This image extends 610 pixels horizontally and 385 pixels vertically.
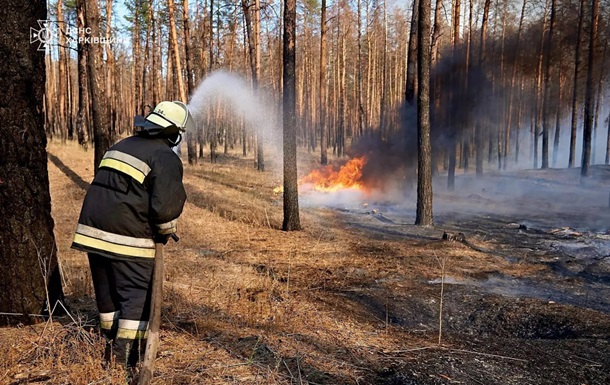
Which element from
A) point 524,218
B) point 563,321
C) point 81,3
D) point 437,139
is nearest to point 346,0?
point 437,139

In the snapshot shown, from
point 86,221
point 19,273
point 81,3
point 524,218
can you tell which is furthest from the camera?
point 81,3

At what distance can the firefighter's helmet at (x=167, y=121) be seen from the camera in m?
2.97

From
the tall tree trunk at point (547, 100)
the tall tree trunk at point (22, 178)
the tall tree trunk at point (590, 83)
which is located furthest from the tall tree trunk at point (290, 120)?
the tall tree trunk at point (547, 100)

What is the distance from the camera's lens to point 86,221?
113 inches

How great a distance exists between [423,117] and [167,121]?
9010mm

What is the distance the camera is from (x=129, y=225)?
2.87m

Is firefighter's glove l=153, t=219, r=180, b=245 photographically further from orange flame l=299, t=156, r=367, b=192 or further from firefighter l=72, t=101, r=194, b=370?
orange flame l=299, t=156, r=367, b=192

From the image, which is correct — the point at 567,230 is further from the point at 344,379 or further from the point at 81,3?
the point at 81,3

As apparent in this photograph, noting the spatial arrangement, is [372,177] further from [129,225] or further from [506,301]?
[129,225]

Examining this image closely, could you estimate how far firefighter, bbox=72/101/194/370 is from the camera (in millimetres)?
2838

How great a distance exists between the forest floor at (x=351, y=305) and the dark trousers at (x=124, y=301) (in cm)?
19

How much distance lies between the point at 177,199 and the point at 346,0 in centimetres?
3255

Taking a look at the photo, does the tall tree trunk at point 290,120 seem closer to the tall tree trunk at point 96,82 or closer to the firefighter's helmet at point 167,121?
the tall tree trunk at point 96,82

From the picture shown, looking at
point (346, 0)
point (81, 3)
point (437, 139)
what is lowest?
point (437, 139)
